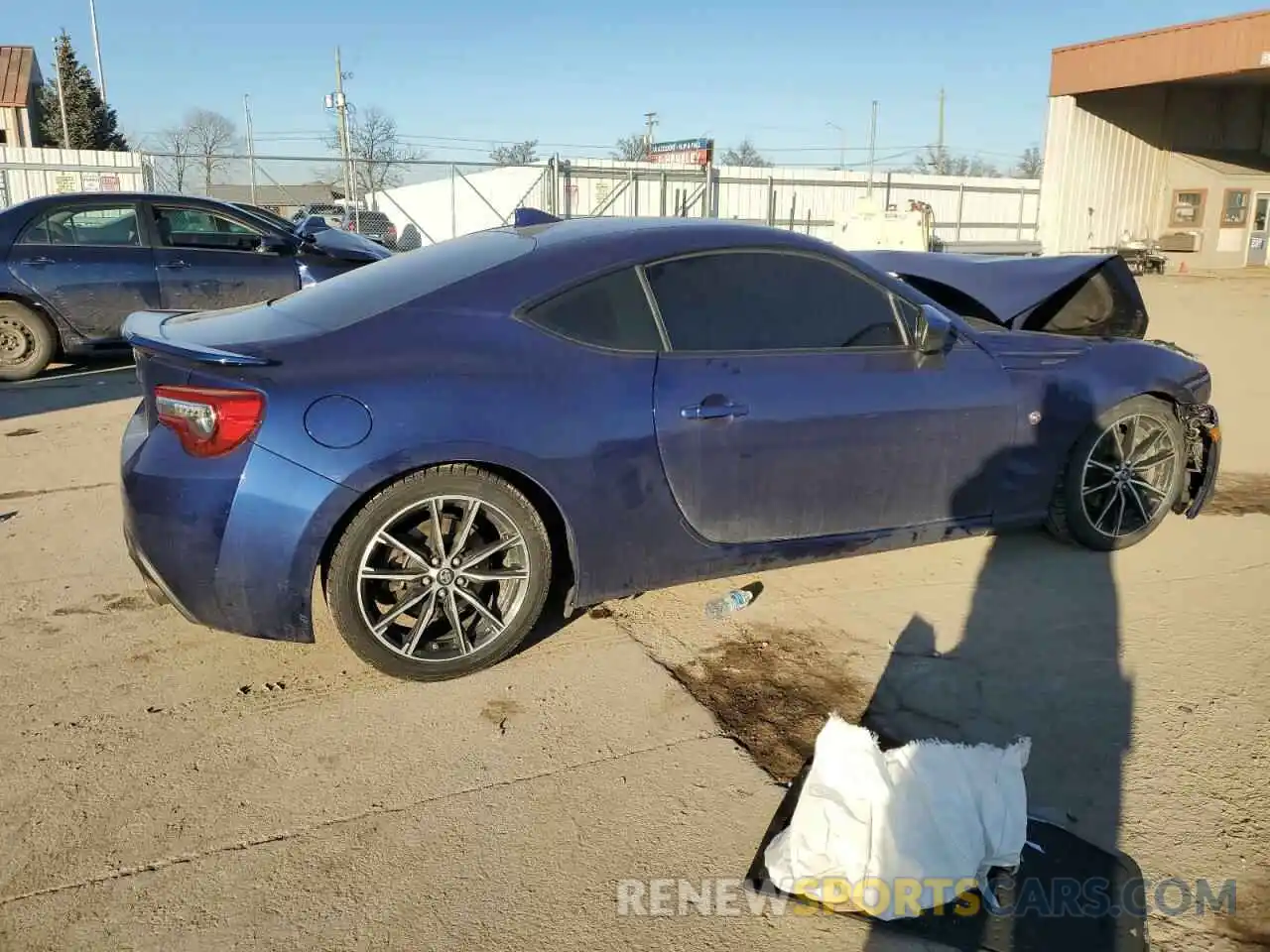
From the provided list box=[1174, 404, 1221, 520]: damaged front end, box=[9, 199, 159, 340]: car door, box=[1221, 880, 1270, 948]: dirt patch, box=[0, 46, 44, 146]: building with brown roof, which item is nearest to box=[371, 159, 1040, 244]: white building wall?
box=[9, 199, 159, 340]: car door

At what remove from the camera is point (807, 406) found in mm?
3777

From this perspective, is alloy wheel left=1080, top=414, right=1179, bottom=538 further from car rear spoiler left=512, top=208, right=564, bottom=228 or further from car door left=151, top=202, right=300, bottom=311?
car door left=151, top=202, right=300, bottom=311

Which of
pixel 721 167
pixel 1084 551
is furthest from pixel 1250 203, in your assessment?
pixel 1084 551

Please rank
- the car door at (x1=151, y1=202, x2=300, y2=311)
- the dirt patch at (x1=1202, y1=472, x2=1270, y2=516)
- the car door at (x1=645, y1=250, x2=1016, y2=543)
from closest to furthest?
the car door at (x1=645, y1=250, x2=1016, y2=543)
the dirt patch at (x1=1202, y1=472, x2=1270, y2=516)
the car door at (x1=151, y1=202, x2=300, y2=311)

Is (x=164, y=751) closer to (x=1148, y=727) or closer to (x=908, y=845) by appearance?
(x=908, y=845)

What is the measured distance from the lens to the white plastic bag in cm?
238

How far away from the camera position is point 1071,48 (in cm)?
2602

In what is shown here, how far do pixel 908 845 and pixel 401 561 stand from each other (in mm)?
1853

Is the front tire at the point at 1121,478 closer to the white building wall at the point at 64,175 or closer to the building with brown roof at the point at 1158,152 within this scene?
the white building wall at the point at 64,175

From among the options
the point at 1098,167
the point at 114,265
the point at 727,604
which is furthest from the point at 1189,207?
the point at 727,604

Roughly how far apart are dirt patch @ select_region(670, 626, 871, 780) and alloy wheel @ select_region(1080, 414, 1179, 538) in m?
1.77

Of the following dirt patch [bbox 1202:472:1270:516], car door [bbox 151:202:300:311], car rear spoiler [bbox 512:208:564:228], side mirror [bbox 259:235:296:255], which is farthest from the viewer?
side mirror [bbox 259:235:296:255]

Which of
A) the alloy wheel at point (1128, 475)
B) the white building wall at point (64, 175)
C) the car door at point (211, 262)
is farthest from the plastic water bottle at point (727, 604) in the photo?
the white building wall at point (64, 175)

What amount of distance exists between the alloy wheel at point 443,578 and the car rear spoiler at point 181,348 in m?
0.68
